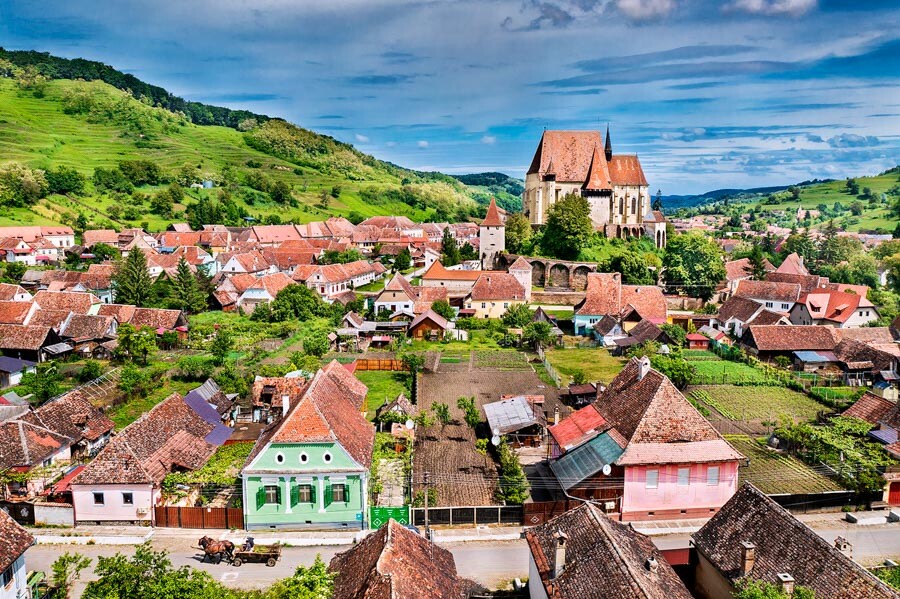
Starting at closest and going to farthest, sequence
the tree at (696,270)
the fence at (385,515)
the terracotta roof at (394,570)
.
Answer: the terracotta roof at (394,570)
the fence at (385,515)
the tree at (696,270)

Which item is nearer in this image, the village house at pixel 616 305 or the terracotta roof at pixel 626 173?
the village house at pixel 616 305

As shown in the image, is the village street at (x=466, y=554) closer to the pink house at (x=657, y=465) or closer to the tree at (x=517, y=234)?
the pink house at (x=657, y=465)

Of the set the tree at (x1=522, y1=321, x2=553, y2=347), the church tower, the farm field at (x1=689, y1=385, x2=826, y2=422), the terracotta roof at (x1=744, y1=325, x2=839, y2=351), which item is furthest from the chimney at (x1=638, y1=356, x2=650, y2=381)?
the church tower

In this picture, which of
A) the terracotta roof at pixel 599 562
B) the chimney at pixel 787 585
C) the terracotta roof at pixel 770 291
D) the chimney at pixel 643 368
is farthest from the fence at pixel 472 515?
the terracotta roof at pixel 770 291

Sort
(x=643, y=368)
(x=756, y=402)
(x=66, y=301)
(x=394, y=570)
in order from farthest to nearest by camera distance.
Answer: (x=66, y=301), (x=756, y=402), (x=643, y=368), (x=394, y=570)

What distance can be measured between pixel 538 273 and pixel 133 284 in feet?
147

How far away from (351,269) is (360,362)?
3218cm

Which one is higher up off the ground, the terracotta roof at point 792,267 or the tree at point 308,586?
the terracotta roof at point 792,267

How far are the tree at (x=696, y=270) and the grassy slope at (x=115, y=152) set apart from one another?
82.0 meters

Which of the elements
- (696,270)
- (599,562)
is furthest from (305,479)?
(696,270)

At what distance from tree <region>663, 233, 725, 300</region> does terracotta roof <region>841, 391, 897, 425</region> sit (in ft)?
125

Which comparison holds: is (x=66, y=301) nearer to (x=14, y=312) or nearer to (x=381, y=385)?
(x=14, y=312)

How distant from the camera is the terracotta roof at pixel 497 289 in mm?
65188

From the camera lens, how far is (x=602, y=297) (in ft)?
203
